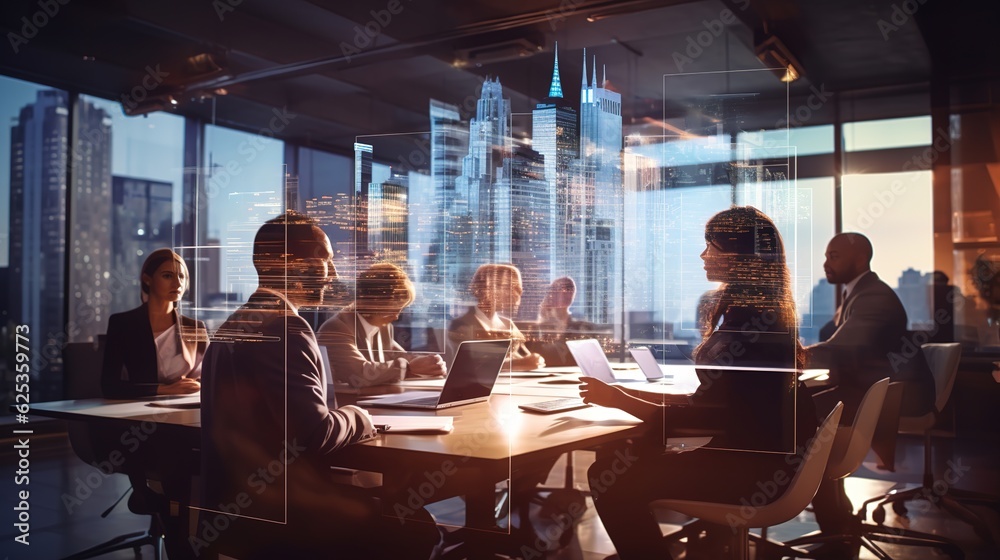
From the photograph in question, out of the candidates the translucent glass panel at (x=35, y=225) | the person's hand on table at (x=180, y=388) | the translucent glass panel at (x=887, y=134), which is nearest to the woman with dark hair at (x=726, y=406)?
the person's hand on table at (x=180, y=388)

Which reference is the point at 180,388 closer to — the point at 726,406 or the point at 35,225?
the point at 726,406

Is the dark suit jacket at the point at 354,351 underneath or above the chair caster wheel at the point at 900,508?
above

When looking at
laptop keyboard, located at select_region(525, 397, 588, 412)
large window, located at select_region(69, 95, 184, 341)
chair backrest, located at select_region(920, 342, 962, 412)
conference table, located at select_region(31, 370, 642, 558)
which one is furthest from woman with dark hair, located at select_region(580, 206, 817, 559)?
large window, located at select_region(69, 95, 184, 341)

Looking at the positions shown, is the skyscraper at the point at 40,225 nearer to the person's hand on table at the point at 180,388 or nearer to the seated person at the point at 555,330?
the person's hand on table at the point at 180,388

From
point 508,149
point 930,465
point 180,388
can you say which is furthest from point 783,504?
point 930,465

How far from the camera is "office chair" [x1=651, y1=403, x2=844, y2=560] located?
2482 mm

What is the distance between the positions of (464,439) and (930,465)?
3.62 m

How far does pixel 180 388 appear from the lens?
3357 millimetres

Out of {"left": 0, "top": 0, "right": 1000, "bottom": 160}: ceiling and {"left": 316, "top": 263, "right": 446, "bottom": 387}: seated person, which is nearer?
{"left": 316, "top": 263, "right": 446, "bottom": 387}: seated person

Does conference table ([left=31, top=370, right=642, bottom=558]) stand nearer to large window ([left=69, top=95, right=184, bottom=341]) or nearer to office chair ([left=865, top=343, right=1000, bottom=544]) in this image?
office chair ([left=865, top=343, right=1000, bottom=544])

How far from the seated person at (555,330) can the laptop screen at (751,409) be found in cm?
237

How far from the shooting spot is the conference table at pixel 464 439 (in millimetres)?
2115

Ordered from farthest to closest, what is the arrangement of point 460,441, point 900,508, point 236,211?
point 900,508
point 236,211
point 460,441

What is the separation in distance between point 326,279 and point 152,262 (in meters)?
1.11
